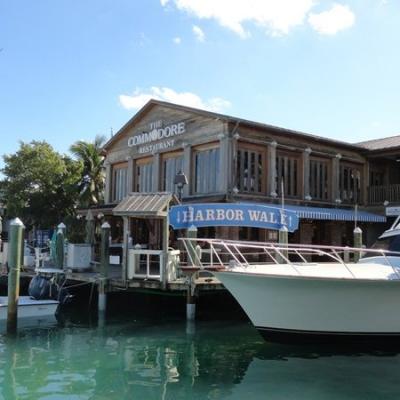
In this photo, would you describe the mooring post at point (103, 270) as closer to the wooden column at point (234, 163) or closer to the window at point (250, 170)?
the wooden column at point (234, 163)

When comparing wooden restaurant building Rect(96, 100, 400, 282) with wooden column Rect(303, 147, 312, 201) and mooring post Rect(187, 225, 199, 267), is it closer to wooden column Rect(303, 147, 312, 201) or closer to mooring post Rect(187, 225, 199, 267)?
wooden column Rect(303, 147, 312, 201)

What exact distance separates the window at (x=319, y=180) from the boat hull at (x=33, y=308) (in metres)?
11.2

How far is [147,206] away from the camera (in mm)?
14180

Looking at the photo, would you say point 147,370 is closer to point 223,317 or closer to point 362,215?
point 223,317

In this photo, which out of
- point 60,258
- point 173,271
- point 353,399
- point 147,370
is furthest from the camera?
point 60,258

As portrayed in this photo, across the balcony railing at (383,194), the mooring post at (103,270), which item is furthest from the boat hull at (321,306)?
the balcony railing at (383,194)

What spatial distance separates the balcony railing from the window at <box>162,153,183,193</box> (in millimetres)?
8675

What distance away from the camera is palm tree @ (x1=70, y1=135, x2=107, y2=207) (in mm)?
31531

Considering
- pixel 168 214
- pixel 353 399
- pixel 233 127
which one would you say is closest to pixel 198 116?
pixel 233 127

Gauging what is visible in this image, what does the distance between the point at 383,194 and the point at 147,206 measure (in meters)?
12.5

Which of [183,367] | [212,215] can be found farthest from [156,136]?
[183,367]

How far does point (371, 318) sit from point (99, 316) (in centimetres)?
787

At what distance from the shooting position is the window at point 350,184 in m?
22.0

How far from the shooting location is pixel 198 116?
2002 cm
